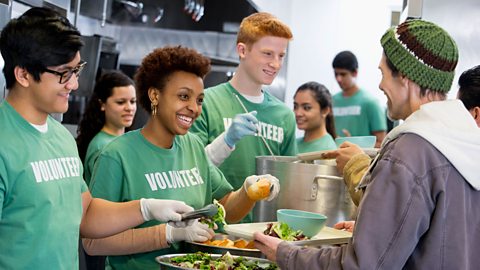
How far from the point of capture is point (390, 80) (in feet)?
5.71

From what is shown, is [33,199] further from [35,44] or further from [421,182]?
[421,182]

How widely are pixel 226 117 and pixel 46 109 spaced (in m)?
1.20

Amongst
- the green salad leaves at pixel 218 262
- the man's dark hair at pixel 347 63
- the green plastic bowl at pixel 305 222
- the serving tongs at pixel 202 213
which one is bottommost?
the green salad leaves at pixel 218 262

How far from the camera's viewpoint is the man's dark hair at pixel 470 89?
2393mm

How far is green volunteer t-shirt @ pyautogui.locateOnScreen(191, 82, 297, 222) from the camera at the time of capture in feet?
9.53

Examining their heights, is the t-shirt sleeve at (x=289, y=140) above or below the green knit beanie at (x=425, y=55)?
below

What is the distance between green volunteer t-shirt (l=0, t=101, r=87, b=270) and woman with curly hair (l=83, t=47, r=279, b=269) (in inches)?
11.3

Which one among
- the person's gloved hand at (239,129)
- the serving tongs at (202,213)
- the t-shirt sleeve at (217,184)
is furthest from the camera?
the person's gloved hand at (239,129)

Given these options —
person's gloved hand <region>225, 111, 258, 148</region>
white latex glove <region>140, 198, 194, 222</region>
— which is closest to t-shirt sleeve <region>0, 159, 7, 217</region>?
white latex glove <region>140, 198, 194, 222</region>

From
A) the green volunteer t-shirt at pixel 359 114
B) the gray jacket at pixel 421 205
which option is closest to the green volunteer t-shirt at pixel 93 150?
the green volunteer t-shirt at pixel 359 114

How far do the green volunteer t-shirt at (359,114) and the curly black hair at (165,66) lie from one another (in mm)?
3476

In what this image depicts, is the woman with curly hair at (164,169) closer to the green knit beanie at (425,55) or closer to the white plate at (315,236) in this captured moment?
the white plate at (315,236)

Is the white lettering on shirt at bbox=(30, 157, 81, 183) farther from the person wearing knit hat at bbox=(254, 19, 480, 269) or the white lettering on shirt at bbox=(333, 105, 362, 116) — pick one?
the white lettering on shirt at bbox=(333, 105, 362, 116)

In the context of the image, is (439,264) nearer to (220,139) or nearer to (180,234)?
(180,234)
